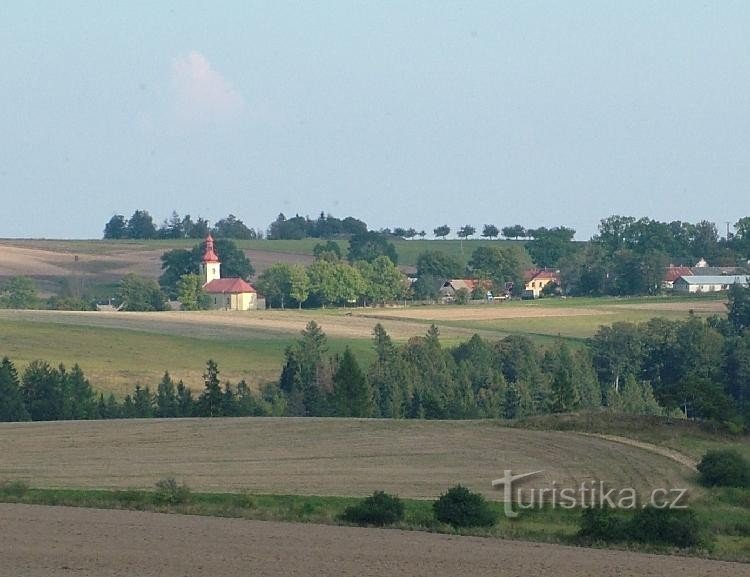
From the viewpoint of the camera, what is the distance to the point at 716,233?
643 feet

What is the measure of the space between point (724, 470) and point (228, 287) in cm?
11375

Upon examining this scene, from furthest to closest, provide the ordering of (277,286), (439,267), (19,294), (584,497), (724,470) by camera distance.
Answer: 1. (439,267)
2. (277,286)
3. (19,294)
4. (724,470)
5. (584,497)

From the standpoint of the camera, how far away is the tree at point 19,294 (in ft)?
439

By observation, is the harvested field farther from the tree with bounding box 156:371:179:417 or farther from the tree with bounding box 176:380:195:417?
the tree with bounding box 176:380:195:417

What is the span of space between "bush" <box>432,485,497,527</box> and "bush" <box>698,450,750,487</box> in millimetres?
8219

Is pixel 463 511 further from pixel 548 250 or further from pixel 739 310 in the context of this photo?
pixel 548 250

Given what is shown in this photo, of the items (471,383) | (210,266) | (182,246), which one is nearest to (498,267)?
(210,266)

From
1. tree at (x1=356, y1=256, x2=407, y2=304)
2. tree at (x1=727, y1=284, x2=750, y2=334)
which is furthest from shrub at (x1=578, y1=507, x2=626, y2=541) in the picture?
tree at (x1=356, y1=256, x2=407, y2=304)

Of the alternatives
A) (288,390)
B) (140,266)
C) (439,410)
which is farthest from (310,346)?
(140,266)

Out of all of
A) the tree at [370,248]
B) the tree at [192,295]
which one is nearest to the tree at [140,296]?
the tree at [192,295]

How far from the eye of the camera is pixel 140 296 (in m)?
137

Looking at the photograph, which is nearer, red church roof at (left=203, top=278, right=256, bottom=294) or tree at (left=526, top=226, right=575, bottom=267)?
red church roof at (left=203, top=278, right=256, bottom=294)

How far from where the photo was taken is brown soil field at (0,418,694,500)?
33.7m

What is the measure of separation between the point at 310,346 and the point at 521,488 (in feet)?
165
